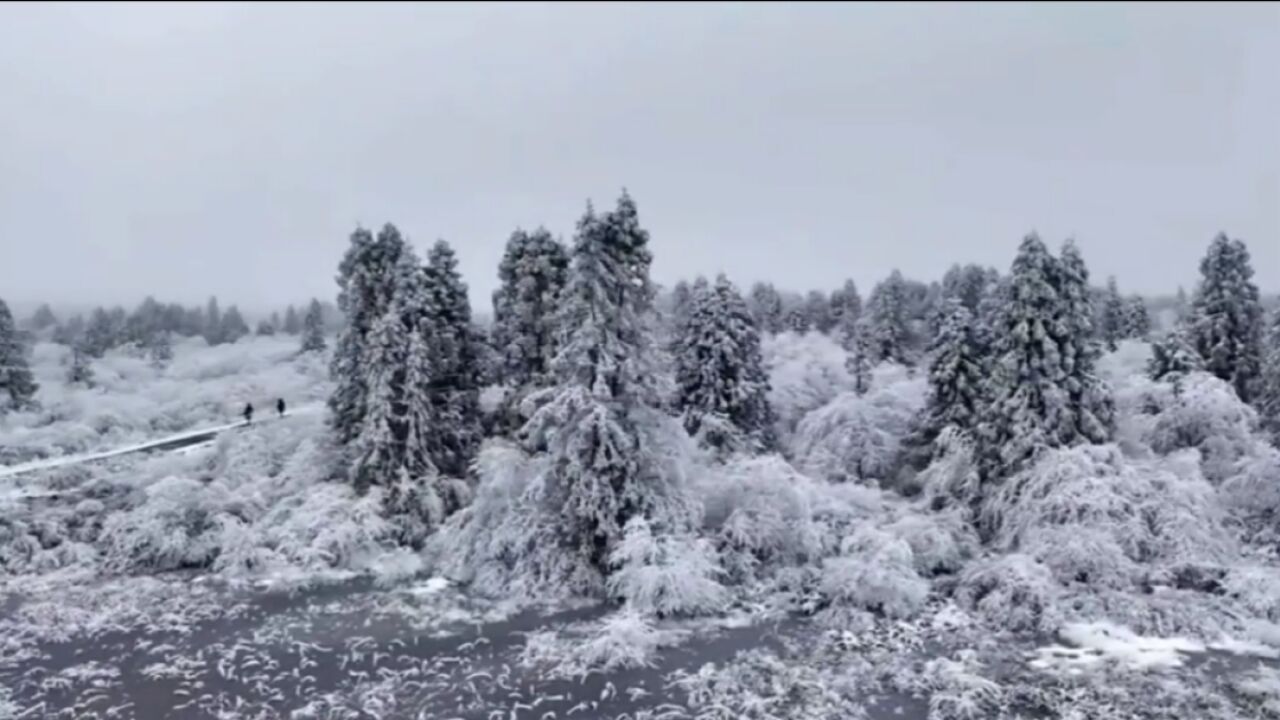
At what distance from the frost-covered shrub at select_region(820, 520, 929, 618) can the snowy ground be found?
10cm

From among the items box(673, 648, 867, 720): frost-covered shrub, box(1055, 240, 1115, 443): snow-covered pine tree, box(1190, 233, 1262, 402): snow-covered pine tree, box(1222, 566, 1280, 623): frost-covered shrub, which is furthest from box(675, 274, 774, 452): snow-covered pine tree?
box(1190, 233, 1262, 402): snow-covered pine tree

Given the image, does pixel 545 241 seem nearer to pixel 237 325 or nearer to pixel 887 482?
pixel 887 482

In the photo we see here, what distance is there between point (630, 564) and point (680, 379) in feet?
51.8

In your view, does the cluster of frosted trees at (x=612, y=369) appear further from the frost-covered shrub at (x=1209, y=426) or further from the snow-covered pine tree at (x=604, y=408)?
the frost-covered shrub at (x=1209, y=426)

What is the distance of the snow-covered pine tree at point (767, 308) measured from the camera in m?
82.8

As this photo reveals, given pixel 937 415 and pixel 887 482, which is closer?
pixel 937 415

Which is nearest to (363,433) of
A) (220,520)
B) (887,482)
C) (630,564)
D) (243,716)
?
(220,520)

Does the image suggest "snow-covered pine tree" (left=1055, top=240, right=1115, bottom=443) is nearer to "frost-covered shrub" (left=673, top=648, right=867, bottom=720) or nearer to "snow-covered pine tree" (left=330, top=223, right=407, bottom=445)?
"frost-covered shrub" (left=673, top=648, right=867, bottom=720)

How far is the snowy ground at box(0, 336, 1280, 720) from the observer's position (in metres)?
19.4

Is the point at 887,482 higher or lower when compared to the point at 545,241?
lower

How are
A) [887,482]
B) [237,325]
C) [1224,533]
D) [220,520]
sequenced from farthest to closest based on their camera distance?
[237,325]
[887,482]
[220,520]
[1224,533]

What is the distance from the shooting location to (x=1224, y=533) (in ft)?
92.0

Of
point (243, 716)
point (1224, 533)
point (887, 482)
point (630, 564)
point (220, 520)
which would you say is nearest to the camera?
point (243, 716)

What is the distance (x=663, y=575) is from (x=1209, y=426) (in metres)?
26.7
